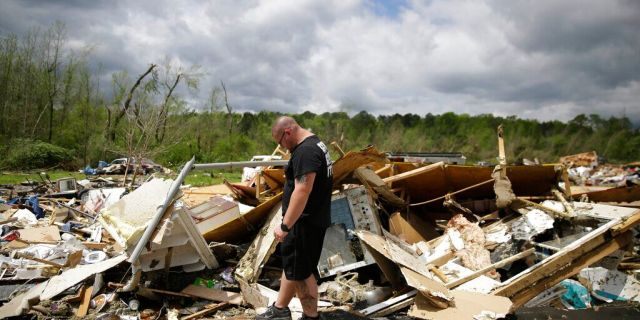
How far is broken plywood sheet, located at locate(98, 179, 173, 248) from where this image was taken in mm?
3340

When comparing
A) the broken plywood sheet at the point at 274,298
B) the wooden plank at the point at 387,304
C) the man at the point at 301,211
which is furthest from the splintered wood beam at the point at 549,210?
the man at the point at 301,211

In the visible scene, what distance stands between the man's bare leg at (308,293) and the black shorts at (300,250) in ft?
0.24

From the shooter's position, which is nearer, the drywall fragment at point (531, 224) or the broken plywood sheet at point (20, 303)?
the broken plywood sheet at point (20, 303)

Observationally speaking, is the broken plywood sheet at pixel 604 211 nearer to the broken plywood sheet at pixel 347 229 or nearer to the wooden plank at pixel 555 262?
the wooden plank at pixel 555 262

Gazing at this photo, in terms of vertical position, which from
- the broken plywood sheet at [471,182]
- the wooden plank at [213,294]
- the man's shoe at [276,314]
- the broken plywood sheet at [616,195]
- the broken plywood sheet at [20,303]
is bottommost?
the wooden plank at [213,294]

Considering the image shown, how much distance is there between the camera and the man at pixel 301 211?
8.57ft

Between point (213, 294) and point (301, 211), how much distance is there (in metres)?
1.67

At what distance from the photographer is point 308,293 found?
286 centimetres

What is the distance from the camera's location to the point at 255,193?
20.0ft

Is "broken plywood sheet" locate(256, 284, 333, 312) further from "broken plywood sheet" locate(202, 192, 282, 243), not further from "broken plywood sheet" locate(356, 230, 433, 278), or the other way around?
"broken plywood sheet" locate(202, 192, 282, 243)

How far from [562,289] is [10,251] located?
20.4 feet

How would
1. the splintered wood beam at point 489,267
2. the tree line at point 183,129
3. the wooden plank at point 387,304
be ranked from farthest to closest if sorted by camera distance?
the tree line at point 183,129, the splintered wood beam at point 489,267, the wooden plank at point 387,304

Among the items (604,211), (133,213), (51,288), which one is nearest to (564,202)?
(604,211)

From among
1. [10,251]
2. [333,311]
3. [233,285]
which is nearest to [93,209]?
[10,251]
